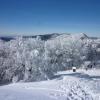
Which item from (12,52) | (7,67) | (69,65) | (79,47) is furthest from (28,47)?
(79,47)

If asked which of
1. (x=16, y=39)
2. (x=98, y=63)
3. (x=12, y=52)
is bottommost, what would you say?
(x=98, y=63)

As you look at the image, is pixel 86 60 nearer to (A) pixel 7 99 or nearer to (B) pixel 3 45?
(B) pixel 3 45

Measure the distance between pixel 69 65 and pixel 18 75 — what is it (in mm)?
29315

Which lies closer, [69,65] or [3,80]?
[3,80]

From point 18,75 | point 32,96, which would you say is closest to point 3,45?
point 18,75

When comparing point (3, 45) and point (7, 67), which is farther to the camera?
point (3, 45)

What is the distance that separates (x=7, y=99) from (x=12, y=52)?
16.9 m

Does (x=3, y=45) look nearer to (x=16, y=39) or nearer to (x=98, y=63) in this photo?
(x=16, y=39)

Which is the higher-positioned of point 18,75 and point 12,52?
point 12,52

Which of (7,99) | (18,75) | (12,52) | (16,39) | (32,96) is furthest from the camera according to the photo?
(16,39)

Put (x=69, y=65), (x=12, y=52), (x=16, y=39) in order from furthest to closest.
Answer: (x=69, y=65)
(x=16, y=39)
(x=12, y=52)

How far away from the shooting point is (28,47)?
28094 mm

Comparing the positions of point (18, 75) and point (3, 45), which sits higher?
point (3, 45)

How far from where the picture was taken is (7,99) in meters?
11.0
